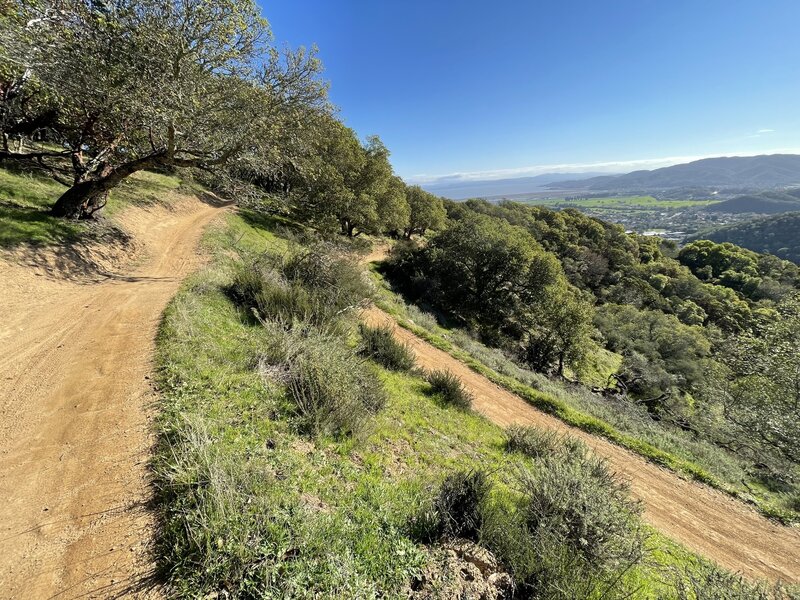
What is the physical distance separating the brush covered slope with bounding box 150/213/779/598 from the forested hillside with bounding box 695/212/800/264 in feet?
323

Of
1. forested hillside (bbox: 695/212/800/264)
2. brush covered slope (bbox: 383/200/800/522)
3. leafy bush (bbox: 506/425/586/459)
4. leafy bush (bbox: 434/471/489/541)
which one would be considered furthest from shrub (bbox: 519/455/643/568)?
forested hillside (bbox: 695/212/800/264)

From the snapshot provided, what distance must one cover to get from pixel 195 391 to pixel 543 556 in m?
5.13

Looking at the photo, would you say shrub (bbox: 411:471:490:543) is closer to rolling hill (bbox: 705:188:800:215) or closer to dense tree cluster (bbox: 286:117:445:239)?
dense tree cluster (bbox: 286:117:445:239)

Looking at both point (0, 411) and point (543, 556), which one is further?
point (0, 411)

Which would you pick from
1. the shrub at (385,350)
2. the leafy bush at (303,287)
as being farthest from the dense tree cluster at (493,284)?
the shrub at (385,350)

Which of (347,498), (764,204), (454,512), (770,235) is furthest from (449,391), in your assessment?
(764,204)

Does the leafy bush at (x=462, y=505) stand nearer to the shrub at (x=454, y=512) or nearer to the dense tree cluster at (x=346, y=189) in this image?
the shrub at (x=454, y=512)

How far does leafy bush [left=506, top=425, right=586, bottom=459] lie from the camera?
775cm

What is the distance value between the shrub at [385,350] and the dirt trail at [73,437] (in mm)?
5632

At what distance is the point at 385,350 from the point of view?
10.9 m

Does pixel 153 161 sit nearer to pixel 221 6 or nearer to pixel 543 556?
pixel 221 6

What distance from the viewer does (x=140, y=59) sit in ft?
31.8

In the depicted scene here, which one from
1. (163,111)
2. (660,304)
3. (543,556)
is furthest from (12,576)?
(660,304)

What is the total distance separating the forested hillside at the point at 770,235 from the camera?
71250mm
